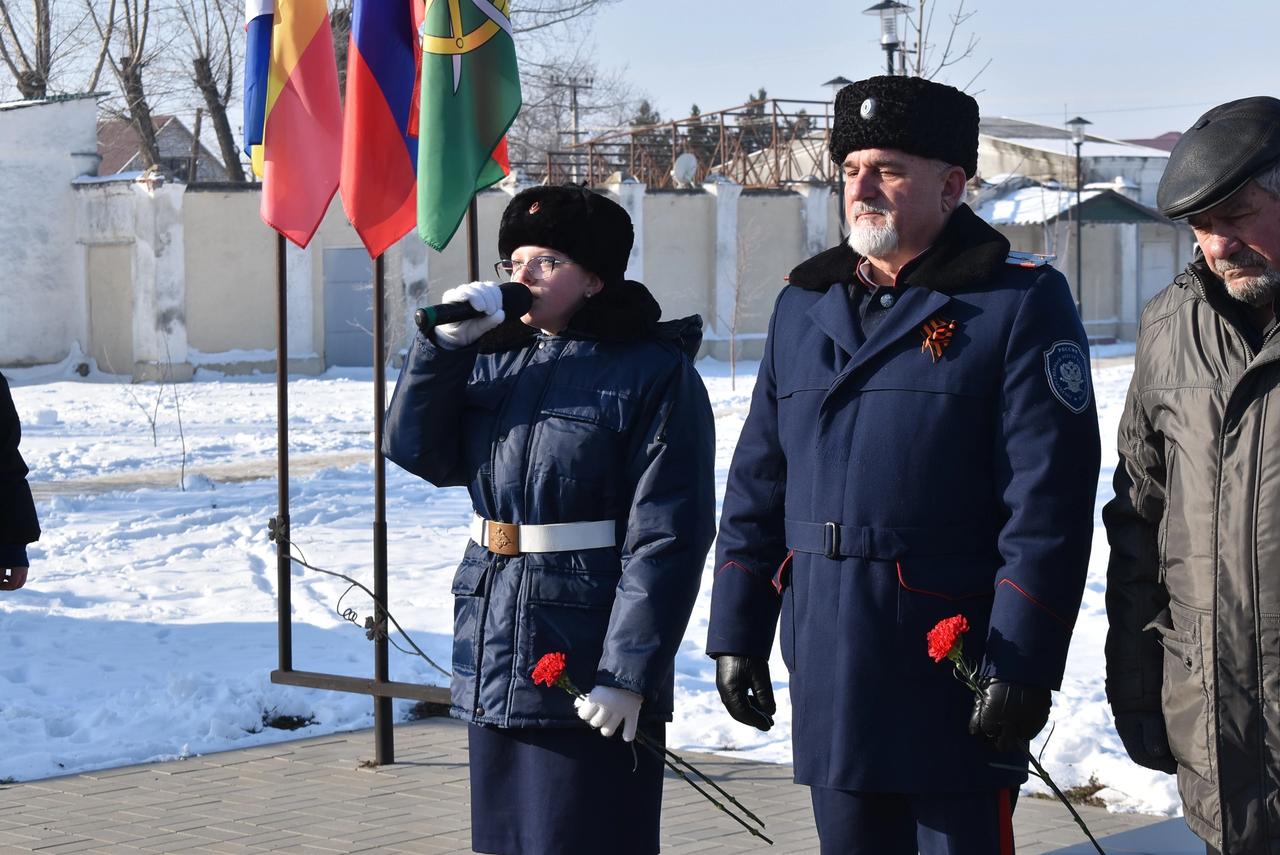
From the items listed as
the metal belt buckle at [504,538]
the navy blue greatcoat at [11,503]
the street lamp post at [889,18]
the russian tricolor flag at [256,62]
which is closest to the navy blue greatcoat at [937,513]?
the metal belt buckle at [504,538]

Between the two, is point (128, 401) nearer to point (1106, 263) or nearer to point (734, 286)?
point (734, 286)

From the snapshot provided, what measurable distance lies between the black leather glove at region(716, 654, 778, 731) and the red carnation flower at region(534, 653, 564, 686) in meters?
0.34

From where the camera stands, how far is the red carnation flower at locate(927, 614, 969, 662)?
3.03 metres

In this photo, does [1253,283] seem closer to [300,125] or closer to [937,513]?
[937,513]

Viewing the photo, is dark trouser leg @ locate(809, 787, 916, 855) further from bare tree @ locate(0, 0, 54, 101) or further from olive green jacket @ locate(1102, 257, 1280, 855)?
bare tree @ locate(0, 0, 54, 101)

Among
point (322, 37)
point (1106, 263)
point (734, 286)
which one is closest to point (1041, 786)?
point (322, 37)

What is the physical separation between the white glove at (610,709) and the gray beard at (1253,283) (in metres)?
1.44

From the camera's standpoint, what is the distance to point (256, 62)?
6.18 meters

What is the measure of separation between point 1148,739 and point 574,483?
1.32m

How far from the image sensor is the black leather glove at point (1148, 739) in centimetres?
310

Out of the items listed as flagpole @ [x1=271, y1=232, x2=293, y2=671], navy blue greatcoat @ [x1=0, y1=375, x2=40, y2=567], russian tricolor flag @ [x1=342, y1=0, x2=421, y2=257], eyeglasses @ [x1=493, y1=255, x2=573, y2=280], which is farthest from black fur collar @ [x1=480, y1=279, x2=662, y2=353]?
flagpole @ [x1=271, y1=232, x2=293, y2=671]

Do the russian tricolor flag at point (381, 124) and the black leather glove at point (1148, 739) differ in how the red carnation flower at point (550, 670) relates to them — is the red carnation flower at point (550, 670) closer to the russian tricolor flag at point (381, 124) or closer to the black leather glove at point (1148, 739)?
the black leather glove at point (1148, 739)

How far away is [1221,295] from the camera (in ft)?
9.81

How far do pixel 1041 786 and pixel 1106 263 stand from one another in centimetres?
3481
